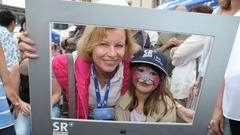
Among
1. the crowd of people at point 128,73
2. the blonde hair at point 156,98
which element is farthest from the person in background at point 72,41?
the blonde hair at point 156,98

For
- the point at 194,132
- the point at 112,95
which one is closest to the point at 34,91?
the point at 112,95

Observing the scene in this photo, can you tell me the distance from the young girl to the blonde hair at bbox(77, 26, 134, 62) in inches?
1.8

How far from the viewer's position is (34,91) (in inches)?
40.9

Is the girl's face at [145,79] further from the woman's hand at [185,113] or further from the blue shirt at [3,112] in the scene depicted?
the blue shirt at [3,112]

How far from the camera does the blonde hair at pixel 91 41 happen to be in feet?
3.27

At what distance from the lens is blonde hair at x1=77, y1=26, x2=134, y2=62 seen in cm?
100

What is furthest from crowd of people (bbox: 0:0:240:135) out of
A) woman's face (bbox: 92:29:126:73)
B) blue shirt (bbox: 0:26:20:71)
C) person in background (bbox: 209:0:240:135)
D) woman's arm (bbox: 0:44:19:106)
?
blue shirt (bbox: 0:26:20:71)

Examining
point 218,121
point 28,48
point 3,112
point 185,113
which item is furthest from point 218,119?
point 3,112

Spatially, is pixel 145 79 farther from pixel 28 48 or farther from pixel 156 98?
pixel 28 48

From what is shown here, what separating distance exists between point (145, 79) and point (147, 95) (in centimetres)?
6

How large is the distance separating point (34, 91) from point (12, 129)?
62 cm

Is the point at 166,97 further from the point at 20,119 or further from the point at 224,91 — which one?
the point at 20,119

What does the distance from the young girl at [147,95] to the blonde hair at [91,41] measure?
5cm

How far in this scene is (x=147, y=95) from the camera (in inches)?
44.3
